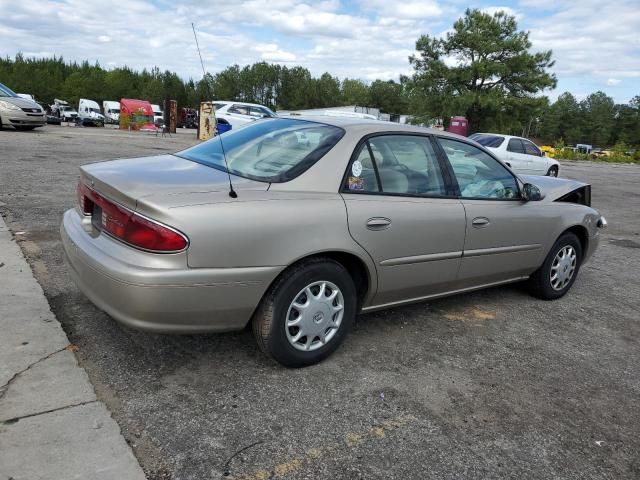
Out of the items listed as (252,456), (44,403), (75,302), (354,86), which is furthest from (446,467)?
(354,86)

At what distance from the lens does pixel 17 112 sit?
16391 millimetres

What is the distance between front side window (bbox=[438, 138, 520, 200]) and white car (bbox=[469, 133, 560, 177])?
1270cm

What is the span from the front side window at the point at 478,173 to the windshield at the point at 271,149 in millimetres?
1013

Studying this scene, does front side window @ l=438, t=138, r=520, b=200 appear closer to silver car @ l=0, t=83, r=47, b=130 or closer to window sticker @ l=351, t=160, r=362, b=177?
window sticker @ l=351, t=160, r=362, b=177

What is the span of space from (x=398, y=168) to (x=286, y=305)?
4.16 feet

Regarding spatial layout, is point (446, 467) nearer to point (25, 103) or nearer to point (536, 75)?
point (25, 103)

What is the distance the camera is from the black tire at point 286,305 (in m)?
2.88

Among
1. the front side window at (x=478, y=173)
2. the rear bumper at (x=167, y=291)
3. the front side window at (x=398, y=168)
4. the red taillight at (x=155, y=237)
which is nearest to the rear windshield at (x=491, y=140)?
the front side window at (x=478, y=173)

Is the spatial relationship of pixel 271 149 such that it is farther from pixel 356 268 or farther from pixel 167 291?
pixel 167 291

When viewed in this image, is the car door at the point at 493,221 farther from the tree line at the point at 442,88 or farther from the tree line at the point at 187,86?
the tree line at the point at 187,86

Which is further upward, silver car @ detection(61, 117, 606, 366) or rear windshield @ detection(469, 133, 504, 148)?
rear windshield @ detection(469, 133, 504, 148)

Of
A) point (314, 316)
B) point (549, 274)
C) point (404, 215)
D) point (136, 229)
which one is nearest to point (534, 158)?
point (549, 274)

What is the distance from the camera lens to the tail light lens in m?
2.55

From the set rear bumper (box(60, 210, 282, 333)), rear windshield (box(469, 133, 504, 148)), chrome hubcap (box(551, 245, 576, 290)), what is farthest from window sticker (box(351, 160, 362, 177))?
rear windshield (box(469, 133, 504, 148))
